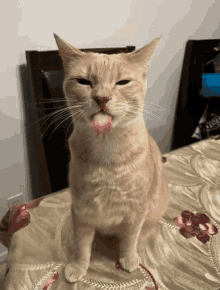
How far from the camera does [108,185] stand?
48 cm

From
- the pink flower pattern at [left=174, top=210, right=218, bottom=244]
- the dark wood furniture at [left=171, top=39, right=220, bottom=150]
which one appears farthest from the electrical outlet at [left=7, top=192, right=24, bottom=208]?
the dark wood furniture at [left=171, top=39, right=220, bottom=150]

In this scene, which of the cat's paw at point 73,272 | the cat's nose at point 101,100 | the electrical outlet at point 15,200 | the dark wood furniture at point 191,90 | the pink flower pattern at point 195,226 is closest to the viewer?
the cat's nose at point 101,100

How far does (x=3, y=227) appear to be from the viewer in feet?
2.53

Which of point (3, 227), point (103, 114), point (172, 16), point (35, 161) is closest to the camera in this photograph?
point (103, 114)

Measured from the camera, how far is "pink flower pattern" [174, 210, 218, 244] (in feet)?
2.15

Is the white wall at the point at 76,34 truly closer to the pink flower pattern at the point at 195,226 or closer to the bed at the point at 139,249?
the bed at the point at 139,249

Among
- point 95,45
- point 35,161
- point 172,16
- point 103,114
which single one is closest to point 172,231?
point 103,114

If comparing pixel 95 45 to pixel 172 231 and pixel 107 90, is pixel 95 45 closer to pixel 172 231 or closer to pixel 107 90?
pixel 107 90

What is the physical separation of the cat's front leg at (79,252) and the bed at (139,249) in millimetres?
18

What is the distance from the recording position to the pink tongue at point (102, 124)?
431 millimetres

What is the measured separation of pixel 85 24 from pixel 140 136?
646 mm

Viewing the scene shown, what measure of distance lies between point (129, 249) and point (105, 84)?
0.42 meters

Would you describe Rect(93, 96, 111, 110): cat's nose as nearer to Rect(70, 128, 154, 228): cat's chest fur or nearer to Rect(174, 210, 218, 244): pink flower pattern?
Rect(70, 128, 154, 228): cat's chest fur

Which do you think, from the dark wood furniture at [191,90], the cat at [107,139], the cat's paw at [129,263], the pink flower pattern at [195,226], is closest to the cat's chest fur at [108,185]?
the cat at [107,139]
